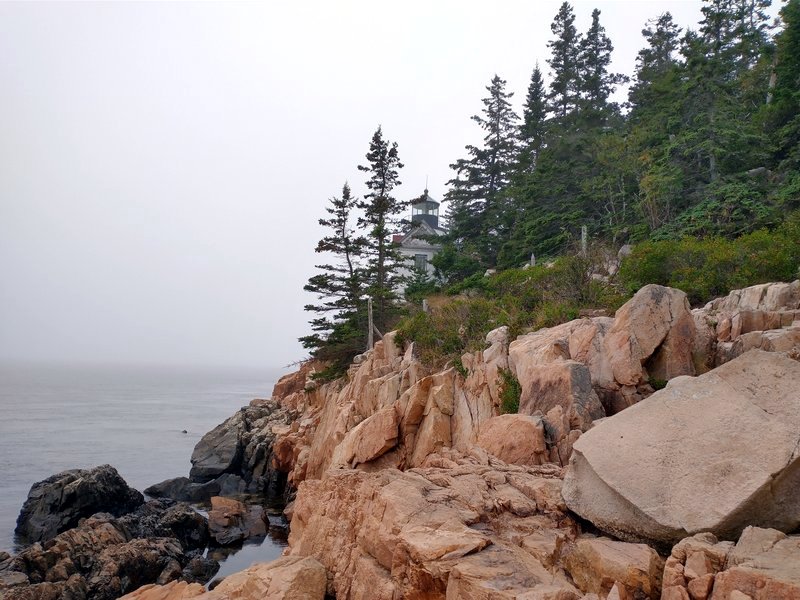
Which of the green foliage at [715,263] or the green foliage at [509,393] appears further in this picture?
the green foliage at [715,263]

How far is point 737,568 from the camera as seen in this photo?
13.9 ft

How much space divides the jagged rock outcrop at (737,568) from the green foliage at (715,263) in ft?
33.3

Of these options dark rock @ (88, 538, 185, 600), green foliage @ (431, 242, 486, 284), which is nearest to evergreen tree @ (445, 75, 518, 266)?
green foliage @ (431, 242, 486, 284)

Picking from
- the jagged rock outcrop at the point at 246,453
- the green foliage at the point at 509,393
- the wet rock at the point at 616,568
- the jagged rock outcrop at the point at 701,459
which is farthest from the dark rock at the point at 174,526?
the wet rock at the point at 616,568

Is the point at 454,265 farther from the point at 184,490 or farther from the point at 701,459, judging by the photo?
the point at 701,459

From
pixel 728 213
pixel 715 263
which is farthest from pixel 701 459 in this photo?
pixel 728 213

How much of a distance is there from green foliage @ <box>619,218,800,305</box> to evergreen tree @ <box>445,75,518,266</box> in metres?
18.1

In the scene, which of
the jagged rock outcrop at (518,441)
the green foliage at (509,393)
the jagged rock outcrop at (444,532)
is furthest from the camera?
the green foliage at (509,393)

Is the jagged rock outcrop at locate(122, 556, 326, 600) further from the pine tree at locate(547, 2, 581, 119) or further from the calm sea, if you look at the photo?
the pine tree at locate(547, 2, 581, 119)

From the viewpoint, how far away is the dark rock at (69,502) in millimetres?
17716

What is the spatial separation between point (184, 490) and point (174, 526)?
6.93 meters

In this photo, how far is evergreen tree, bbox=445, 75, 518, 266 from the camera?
112ft

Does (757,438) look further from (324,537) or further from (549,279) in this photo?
(549,279)

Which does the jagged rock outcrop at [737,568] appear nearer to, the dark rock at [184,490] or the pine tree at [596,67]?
the dark rock at [184,490]
